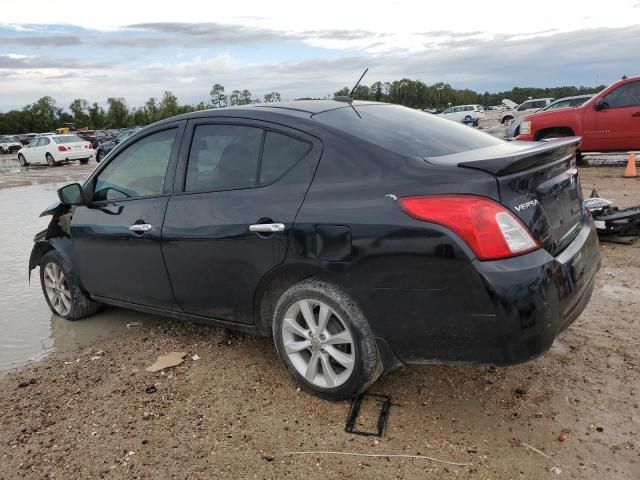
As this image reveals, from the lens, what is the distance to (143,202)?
4051 millimetres

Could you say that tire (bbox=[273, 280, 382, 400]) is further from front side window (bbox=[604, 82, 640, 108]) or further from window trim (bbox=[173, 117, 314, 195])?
front side window (bbox=[604, 82, 640, 108])

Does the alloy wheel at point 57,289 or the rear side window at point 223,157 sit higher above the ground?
the rear side window at point 223,157

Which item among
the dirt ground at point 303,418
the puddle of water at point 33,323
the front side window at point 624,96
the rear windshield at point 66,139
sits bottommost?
the puddle of water at point 33,323

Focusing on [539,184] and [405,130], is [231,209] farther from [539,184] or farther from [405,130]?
[539,184]

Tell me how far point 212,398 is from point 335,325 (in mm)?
927

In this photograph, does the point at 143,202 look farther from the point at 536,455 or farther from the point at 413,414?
the point at 536,455

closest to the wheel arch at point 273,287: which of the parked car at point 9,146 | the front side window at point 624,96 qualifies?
the front side window at point 624,96

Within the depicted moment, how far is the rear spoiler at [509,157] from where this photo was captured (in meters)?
2.75

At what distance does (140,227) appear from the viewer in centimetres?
399

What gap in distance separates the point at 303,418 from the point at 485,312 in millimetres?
1191

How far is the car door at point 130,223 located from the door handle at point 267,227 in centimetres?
88

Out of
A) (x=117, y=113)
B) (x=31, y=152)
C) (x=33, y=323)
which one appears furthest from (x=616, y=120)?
(x=117, y=113)

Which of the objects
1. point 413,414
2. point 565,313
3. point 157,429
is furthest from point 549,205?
point 157,429

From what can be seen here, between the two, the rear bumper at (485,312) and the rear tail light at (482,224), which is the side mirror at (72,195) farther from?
the rear tail light at (482,224)
